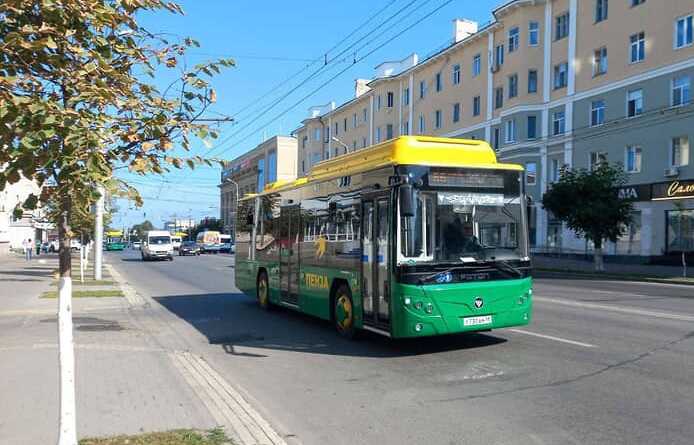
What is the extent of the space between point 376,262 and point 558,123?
34087 mm

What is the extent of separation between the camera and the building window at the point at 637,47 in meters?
34.0

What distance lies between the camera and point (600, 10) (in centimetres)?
3703

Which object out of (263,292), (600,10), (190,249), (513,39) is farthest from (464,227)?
(190,249)

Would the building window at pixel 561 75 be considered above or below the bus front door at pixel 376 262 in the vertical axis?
above

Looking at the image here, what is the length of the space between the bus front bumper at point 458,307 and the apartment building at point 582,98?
2135cm

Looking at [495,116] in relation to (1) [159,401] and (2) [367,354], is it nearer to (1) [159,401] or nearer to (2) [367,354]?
(2) [367,354]

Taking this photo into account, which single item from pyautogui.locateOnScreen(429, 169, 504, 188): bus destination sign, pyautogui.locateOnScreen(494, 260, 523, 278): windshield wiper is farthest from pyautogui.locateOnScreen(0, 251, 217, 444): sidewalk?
pyautogui.locateOnScreen(494, 260, 523, 278): windshield wiper

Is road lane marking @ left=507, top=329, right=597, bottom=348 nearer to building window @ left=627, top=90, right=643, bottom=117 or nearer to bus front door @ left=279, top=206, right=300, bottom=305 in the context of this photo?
bus front door @ left=279, top=206, right=300, bottom=305

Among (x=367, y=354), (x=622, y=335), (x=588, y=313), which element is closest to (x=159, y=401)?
(x=367, y=354)

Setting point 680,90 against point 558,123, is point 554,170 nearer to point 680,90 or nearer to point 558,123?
point 558,123

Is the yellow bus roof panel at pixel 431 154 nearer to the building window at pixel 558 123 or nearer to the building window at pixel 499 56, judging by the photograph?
the building window at pixel 558 123

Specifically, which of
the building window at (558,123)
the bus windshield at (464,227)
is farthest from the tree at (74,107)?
the building window at (558,123)

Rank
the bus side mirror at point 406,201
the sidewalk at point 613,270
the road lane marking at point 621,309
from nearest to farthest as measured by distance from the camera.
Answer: the bus side mirror at point 406,201 < the road lane marking at point 621,309 < the sidewalk at point 613,270

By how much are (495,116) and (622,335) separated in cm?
3724
